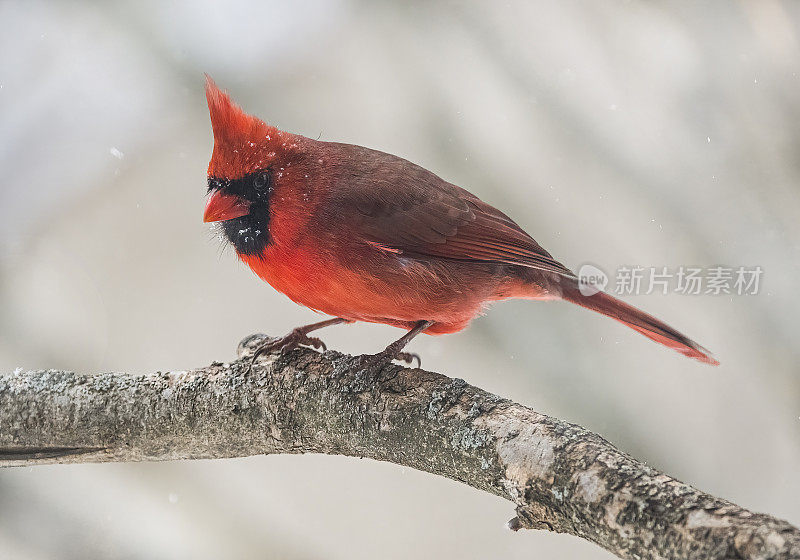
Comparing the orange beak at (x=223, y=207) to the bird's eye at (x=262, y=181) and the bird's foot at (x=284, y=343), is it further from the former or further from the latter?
the bird's foot at (x=284, y=343)

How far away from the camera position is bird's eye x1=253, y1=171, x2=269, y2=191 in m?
2.05

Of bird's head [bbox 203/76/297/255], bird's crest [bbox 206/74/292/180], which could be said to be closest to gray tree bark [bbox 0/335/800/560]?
bird's head [bbox 203/76/297/255]

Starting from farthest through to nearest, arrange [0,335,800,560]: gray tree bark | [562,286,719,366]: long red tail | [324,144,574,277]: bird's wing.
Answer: [562,286,719,366]: long red tail → [324,144,574,277]: bird's wing → [0,335,800,560]: gray tree bark

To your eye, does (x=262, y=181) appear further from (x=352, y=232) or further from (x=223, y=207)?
(x=352, y=232)

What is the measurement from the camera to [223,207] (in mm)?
2008

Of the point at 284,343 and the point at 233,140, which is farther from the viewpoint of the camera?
the point at 284,343

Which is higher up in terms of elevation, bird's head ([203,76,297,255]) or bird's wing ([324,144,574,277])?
bird's wing ([324,144,574,277])

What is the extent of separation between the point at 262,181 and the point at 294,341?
48cm

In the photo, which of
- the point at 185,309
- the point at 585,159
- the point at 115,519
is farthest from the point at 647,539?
the point at 115,519

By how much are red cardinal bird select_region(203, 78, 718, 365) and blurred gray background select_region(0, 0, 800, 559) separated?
3.83 feet

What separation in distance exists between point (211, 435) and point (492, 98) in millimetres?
2172

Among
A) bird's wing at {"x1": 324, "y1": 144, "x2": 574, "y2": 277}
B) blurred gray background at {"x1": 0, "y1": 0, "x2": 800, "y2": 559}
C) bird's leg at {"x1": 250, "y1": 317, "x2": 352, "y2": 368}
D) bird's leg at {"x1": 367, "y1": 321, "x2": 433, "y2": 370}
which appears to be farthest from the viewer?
blurred gray background at {"x1": 0, "y1": 0, "x2": 800, "y2": 559}

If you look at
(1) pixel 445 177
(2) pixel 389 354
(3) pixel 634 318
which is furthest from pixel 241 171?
(1) pixel 445 177

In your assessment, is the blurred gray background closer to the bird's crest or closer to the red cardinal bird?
the red cardinal bird
